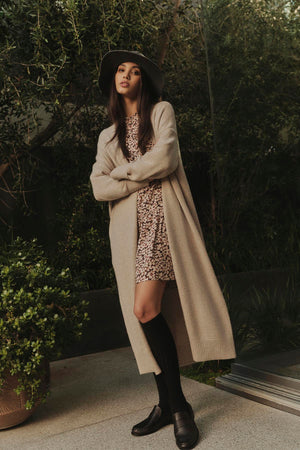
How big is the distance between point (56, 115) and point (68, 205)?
2.87 feet

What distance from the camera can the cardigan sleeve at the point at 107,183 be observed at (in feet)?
7.73

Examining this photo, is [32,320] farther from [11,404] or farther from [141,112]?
[141,112]

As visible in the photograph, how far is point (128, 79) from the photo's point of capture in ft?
8.06

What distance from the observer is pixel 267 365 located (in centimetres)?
278

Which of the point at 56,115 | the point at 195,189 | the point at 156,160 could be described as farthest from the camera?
the point at 195,189

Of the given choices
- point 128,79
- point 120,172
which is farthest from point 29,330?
point 128,79

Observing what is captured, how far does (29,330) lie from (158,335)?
2.35 ft

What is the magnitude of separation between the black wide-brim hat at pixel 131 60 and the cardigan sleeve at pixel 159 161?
0.23 m

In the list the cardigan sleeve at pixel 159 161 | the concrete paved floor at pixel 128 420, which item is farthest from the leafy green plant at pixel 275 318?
the cardigan sleeve at pixel 159 161

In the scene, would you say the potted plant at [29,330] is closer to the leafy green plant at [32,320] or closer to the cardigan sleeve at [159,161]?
the leafy green plant at [32,320]

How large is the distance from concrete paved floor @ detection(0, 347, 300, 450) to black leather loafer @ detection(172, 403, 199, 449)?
0.06m

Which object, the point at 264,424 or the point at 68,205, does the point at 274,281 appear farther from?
the point at 68,205

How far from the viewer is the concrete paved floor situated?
2262mm

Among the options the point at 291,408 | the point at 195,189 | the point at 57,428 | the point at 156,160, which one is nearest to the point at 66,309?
the point at 57,428
